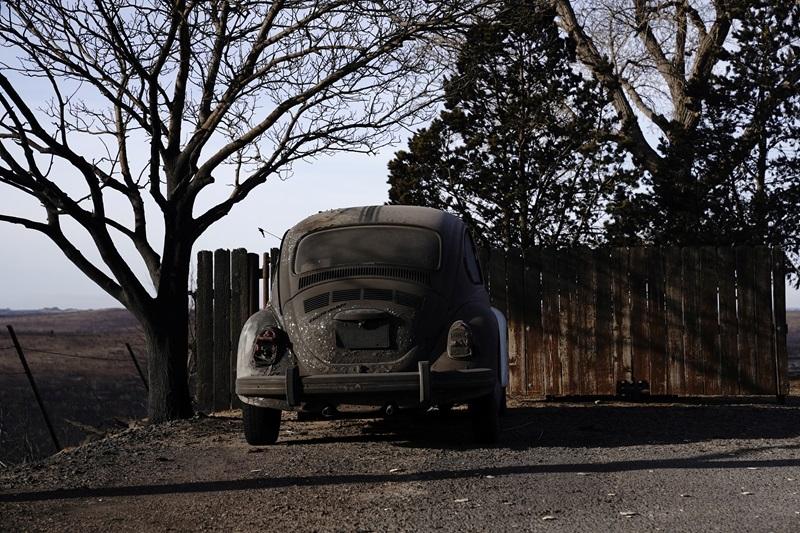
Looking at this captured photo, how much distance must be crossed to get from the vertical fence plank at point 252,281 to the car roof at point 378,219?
9.21 feet

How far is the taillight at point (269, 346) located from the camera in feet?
28.3

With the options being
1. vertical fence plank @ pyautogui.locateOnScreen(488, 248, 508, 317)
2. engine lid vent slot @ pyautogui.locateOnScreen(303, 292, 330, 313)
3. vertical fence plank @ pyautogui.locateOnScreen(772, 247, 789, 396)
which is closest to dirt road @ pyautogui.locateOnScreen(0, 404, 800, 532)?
engine lid vent slot @ pyautogui.locateOnScreen(303, 292, 330, 313)

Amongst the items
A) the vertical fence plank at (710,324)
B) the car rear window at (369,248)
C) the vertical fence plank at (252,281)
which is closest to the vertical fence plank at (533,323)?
the vertical fence plank at (710,324)

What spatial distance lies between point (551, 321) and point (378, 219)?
461cm

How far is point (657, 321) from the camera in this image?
13.2 metres

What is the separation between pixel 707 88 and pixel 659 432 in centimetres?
979

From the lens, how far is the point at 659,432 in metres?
10.1

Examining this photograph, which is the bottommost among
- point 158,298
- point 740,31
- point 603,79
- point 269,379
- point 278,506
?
point 278,506

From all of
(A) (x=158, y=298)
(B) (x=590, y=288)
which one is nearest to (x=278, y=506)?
(A) (x=158, y=298)

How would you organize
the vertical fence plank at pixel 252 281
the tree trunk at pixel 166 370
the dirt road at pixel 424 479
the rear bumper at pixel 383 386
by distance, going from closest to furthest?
the dirt road at pixel 424 479
the rear bumper at pixel 383 386
the tree trunk at pixel 166 370
the vertical fence plank at pixel 252 281

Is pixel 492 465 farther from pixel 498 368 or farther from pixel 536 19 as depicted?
pixel 536 19

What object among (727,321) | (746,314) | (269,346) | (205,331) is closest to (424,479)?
(269,346)

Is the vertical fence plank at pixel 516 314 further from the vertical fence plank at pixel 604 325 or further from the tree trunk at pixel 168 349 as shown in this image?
the tree trunk at pixel 168 349

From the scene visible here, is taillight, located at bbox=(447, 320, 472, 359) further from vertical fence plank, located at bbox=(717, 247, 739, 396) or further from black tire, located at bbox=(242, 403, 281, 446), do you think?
vertical fence plank, located at bbox=(717, 247, 739, 396)
